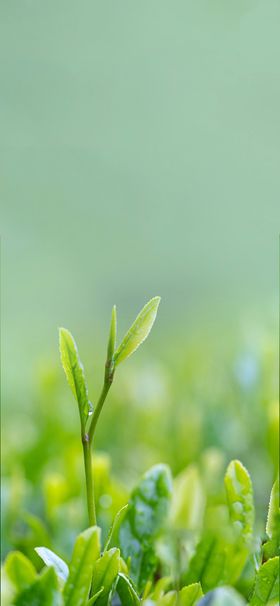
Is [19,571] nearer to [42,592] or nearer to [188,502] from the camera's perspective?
[42,592]

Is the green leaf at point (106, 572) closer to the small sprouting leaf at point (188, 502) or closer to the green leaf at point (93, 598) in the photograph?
the green leaf at point (93, 598)

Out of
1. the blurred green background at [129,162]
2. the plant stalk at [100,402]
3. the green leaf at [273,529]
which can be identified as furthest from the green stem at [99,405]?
the blurred green background at [129,162]

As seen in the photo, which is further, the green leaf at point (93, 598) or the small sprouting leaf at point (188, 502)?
the small sprouting leaf at point (188, 502)

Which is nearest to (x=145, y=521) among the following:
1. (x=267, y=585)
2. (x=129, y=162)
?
(x=267, y=585)

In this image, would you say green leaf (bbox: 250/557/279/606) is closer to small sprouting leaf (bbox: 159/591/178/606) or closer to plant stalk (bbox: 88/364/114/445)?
small sprouting leaf (bbox: 159/591/178/606)

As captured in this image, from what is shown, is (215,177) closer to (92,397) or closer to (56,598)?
(92,397)

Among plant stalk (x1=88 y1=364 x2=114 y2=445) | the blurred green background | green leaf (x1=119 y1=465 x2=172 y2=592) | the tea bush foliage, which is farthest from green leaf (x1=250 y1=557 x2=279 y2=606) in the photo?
the blurred green background
